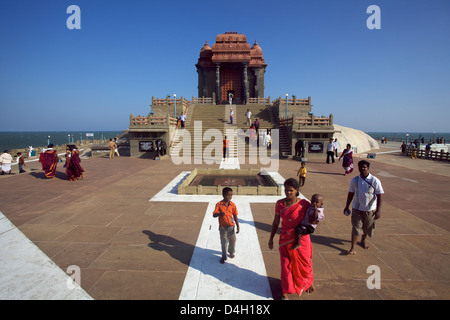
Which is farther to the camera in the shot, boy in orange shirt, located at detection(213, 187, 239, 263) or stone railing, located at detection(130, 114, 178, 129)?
stone railing, located at detection(130, 114, 178, 129)

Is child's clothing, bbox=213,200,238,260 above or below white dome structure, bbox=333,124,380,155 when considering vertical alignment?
below

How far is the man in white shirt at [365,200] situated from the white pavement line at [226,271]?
1.90 meters

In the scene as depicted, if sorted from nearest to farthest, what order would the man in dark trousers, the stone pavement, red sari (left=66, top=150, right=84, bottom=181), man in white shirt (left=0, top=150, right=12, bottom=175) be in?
the stone pavement, red sari (left=66, top=150, right=84, bottom=181), man in white shirt (left=0, top=150, right=12, bottom=175), the man in dark trousers

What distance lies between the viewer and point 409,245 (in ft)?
14.8

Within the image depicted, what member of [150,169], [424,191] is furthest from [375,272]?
[150,169]

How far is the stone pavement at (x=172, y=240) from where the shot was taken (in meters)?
3.32

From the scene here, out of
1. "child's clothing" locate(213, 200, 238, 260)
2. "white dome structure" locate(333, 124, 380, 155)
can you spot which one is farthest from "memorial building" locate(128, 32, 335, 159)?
"child's clothing" locate(213, 200, 238, 260)

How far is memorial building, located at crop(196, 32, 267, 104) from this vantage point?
31.6 metres

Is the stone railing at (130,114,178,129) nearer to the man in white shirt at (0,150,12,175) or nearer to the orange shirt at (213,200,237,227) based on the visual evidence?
the man in white shirt at (0,150,12,175)

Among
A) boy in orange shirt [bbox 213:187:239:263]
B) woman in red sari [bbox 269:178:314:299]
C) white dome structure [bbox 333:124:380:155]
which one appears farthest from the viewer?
white dome structure [bbox 333:124:380:155]

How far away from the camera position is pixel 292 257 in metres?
3.03

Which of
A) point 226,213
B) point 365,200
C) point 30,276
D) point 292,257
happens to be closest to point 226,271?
point 226,213

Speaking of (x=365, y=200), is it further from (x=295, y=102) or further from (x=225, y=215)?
(x=295, y=102)

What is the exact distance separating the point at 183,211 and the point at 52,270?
3.14m
